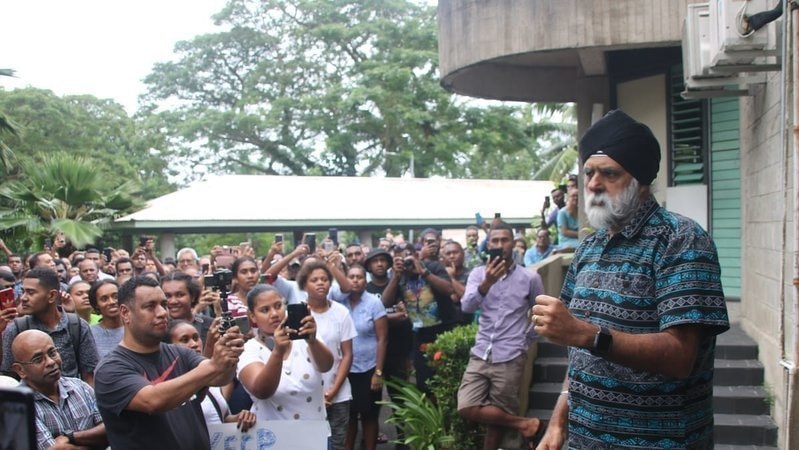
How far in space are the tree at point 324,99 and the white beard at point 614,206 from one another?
1153 inches

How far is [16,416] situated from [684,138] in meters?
9.18

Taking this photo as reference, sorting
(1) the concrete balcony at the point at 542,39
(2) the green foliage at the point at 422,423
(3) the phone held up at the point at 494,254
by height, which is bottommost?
(2) the green foliage at the point at 422,423

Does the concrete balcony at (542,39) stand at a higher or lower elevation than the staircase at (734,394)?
higher

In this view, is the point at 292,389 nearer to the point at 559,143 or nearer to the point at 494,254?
the point at 494,254

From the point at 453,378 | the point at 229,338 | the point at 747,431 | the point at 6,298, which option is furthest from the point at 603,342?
the point at 453,378

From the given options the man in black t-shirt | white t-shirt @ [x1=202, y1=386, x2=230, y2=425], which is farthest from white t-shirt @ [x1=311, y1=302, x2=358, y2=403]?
the man in black t-shirt

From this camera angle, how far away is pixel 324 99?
33.8 metres

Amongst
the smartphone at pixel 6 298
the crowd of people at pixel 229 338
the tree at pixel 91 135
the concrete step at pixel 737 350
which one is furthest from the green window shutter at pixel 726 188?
the tree at pixel 91 135

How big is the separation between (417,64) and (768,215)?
89.9ft

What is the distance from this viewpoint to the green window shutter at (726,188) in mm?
8781

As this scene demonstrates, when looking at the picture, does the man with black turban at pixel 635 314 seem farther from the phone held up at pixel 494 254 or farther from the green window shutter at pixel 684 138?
the green window shutter at pixel 684 138

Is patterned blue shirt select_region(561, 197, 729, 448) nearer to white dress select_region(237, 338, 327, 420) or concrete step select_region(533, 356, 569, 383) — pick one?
white dress select_region(237, 338, 327, 420)

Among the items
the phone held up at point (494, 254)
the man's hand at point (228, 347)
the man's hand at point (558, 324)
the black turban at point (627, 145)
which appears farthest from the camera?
the phone held up at point (494, 254)

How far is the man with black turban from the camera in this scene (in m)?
2.70
